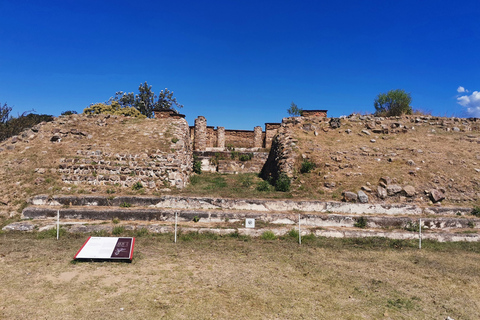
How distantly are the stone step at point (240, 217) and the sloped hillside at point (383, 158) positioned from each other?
127 cm

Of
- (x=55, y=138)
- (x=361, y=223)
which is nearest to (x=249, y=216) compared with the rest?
(x=361, y=223)

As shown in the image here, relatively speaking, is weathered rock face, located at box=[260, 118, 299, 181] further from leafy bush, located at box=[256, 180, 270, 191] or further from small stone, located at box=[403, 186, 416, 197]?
small stone, located at box=[403, 186, 416, 197]

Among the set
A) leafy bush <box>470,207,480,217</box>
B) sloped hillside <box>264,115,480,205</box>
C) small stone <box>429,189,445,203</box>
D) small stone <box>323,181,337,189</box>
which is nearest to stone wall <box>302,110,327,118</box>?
sloped hillside <box>264,115,480,205</box>

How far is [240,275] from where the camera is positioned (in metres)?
5.17

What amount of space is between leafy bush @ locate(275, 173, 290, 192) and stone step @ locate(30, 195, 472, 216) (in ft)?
4.82

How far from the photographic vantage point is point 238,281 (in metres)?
4.89

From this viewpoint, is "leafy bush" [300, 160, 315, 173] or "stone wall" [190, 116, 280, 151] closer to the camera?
"leafy bush" [300, 160, 315, 173]

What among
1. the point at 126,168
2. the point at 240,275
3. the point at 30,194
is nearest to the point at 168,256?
the point at 240,275

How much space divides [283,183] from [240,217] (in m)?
2.97

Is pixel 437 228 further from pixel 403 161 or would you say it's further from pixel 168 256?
pixel 168 256

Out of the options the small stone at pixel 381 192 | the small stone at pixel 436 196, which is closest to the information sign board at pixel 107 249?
the small stone at pixel 381 192

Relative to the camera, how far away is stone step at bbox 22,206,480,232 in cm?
854

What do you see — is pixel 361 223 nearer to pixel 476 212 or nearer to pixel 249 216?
pixel 249 216

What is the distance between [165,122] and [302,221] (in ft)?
29.9
